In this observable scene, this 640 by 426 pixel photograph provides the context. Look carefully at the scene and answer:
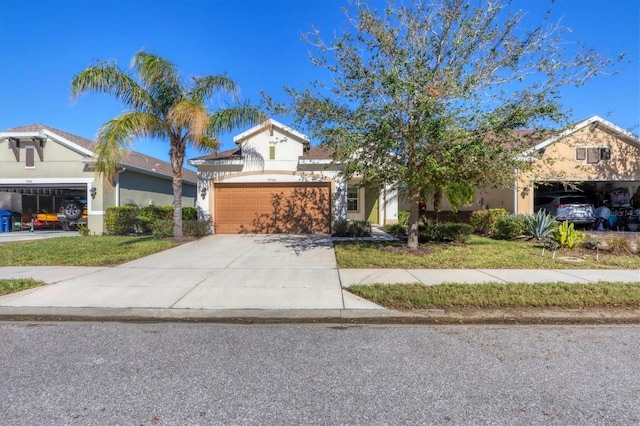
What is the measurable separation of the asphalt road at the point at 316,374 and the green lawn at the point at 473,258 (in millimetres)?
3616

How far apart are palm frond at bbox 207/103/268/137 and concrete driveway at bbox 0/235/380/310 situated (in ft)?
15.5

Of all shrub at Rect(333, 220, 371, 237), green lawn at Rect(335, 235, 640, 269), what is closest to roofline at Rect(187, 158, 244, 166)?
shrub at Rect(333, 220, 371, 237)

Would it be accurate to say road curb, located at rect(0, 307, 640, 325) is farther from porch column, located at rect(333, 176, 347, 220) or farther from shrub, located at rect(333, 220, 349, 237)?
porch column, located at rect(333, 176, 347, 220)

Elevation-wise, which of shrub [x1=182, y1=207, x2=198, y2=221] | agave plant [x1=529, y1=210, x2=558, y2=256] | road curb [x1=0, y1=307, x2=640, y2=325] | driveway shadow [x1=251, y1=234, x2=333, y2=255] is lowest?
road curb [x1=0, y1=307, x2=640, y2=325]

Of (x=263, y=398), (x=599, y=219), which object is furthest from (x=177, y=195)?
(x=599, y=219)

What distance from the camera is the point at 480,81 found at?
840cm

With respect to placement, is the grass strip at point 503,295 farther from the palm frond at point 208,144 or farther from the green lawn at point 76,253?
the palm frond at point 208,144

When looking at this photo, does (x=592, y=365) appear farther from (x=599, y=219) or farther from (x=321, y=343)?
(x=599, y=219)

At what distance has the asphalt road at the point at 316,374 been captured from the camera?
282cm

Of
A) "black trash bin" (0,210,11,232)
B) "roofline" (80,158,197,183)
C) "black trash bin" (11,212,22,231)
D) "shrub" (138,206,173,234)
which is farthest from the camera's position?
"black trash bin" (11,212,22,231)

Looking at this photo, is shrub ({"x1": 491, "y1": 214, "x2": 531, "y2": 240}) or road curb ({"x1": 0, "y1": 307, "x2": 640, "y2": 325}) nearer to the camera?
road curb ({"x1": 0, "y1": 307, "x2": 640, "y2": 325})

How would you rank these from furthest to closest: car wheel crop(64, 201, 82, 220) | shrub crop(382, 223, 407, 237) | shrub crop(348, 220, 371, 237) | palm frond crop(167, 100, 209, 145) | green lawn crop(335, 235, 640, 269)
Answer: car wheel crop(64, 201, 82, 220)
shrub crop(348, 220, 371, 237)
shrub crop(382, 223, 407, 237)
palm frond crop(167, 100, 209, 145)
green lawn crop(335, 235, 640, 269)

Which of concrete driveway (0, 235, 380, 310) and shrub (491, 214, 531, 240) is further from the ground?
shrub (491, 214, 531, 240)

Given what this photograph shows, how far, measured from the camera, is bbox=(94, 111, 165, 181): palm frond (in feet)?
36.9
